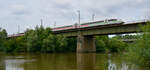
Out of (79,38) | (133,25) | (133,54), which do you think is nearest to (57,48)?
(79,38)

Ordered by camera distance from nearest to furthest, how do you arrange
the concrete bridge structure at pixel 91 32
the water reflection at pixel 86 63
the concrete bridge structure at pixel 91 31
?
the water reflection at pixel 86 63 < the concrete bridge structure at pixel 91 31 < the concrete bridge structure at pixel 91 32

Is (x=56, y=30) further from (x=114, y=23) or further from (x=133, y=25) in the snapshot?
(x=133, y=25)

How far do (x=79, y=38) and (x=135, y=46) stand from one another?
39341 mm

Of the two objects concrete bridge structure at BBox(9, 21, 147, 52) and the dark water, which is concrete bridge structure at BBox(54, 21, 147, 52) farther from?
the dark water

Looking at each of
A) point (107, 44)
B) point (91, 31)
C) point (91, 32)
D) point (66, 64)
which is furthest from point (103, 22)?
point (107, 44)

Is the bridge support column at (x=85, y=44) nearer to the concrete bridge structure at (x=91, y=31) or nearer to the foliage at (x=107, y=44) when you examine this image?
the concrete bridge structure at (x=91, y=31)

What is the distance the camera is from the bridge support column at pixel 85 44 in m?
54.1

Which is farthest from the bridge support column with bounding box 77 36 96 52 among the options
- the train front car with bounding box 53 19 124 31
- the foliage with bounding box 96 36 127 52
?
the foliage with bounding box 96 36 127 52

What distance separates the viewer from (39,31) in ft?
192

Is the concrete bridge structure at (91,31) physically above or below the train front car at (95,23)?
below

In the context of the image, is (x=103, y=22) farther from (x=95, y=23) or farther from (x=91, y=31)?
(x=91, y=31)

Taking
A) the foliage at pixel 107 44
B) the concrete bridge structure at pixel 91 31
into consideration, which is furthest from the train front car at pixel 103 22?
the foliage at pixel 107 44

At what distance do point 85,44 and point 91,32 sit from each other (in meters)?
6.32

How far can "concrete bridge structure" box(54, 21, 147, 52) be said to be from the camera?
4172cm
